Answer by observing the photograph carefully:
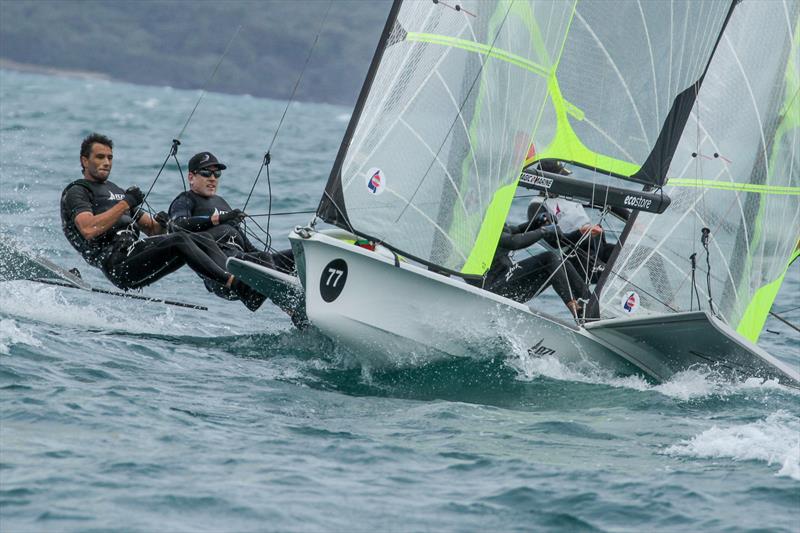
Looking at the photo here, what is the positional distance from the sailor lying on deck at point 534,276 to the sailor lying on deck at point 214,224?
1.32 meters

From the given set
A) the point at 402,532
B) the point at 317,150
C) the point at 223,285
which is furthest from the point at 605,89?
the point at 317,150

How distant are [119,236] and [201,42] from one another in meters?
98.0

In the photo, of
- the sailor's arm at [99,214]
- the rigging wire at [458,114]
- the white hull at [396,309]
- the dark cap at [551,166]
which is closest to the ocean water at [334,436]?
the white hull at [396,309]

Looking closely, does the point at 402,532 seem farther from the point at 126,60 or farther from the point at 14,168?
the point at 126,60

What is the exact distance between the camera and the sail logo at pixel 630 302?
8.13 m

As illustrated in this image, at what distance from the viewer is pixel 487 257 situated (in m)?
7.22

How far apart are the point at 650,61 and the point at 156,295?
4.14 meters

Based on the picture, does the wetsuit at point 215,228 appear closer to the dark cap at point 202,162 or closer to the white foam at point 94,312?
the dark cap at point 202,162

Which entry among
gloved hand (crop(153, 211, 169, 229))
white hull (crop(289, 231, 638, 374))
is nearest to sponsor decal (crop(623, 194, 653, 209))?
white hull (crop(289, 231, 638, 374))

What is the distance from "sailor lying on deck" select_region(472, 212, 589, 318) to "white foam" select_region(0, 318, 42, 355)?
9.00ft

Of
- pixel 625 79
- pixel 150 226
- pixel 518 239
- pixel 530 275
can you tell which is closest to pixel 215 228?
pixel 150 226

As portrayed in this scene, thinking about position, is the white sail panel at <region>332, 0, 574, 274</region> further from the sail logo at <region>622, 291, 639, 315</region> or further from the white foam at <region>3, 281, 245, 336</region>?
the white foam at <region>3, 281, 245, 336</region>

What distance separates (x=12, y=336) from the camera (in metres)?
6.82

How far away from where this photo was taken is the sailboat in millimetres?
6859
